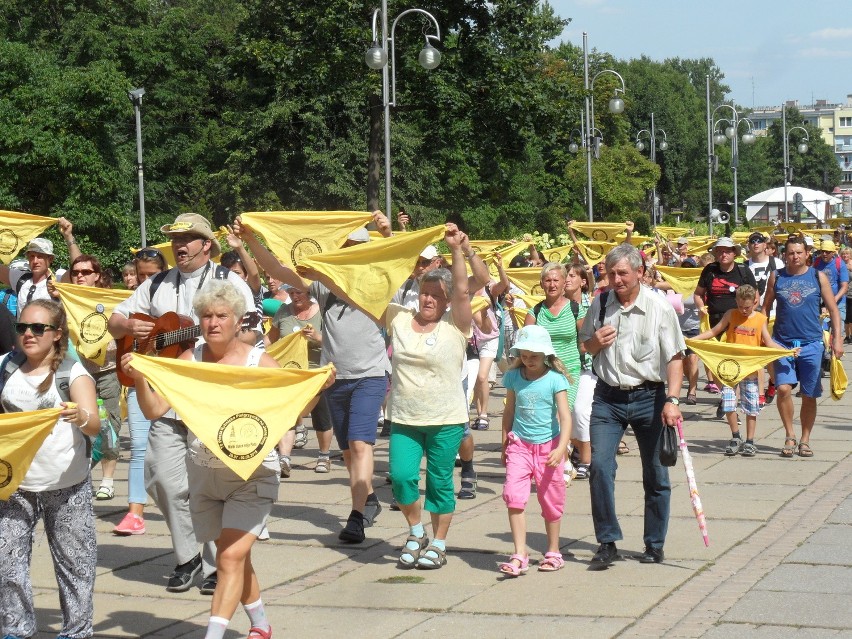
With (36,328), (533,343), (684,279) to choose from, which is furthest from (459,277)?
(684,279)

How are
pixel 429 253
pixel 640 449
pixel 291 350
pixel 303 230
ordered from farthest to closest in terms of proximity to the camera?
1. pixel 291 350
2. pixel 429 253
3. pixel 303 230
4. pixel 640 449

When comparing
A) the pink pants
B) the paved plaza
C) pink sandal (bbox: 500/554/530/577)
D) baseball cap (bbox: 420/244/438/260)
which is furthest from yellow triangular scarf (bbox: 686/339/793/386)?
pink sandal (bbox: 500/554/530/577)

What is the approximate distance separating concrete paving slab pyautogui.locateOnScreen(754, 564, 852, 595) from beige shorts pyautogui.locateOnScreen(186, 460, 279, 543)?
9.29 feet

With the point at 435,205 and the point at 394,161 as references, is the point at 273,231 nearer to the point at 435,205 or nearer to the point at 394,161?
the point at 394,161

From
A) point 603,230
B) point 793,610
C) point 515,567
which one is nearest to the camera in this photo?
point 793,610

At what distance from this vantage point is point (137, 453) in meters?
8.68

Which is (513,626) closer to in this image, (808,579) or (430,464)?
(430,464)

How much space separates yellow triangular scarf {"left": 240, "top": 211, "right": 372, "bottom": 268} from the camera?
935 centimetres

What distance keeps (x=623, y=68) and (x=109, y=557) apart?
345ft

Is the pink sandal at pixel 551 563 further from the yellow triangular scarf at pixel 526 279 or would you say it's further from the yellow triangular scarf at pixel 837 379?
the yellow triangular scarf at pixel 526 279

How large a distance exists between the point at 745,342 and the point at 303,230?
516cm

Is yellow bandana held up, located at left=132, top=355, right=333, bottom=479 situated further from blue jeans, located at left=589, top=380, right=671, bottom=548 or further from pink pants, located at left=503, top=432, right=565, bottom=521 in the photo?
blue jeans, located at left=589, top=380, right=671, bottom=548

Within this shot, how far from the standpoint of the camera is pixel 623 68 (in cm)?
10919

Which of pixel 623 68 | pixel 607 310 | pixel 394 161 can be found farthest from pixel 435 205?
pixel 623 68
